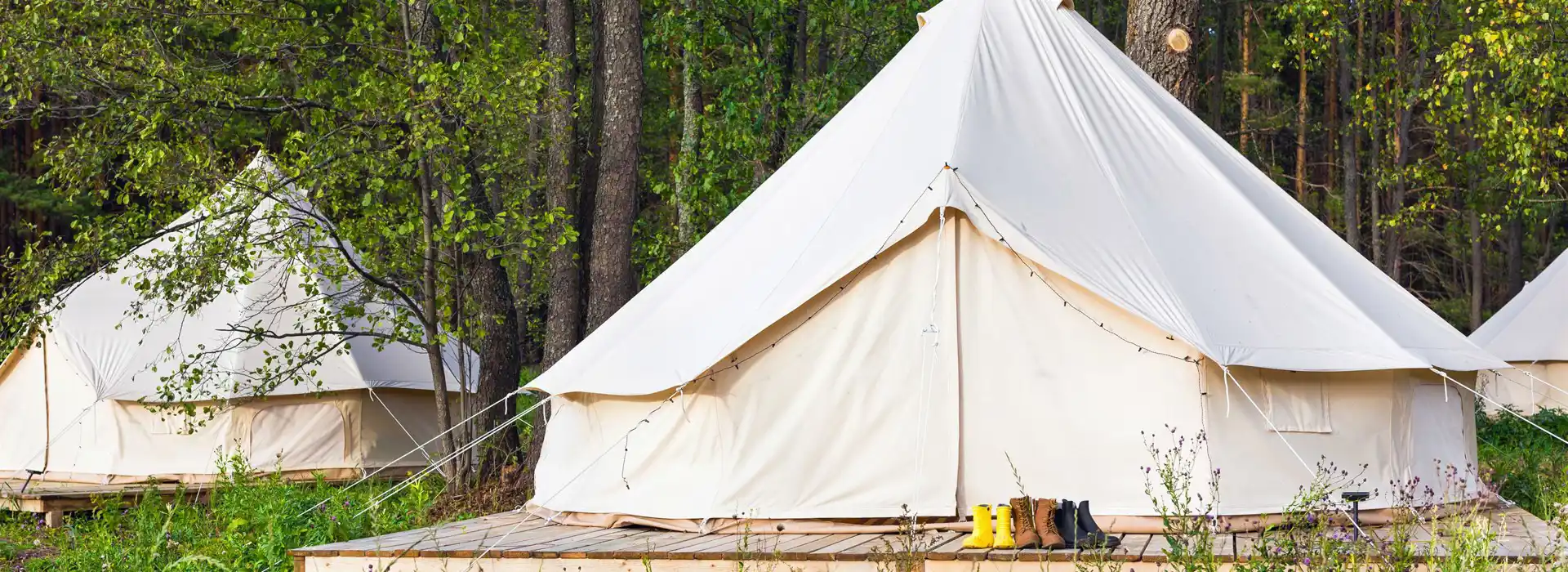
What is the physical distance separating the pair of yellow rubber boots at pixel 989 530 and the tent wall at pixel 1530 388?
9.50m

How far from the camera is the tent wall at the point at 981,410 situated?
5676 mm

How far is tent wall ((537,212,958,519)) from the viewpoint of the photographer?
19.0 ft

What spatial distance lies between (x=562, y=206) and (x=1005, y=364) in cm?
465

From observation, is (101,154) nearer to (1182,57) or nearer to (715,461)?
(715,461)

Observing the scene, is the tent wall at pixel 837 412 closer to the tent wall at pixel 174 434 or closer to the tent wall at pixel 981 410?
the tent wall at pixel 981 410

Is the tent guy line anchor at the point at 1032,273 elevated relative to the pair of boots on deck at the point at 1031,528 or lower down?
elevated

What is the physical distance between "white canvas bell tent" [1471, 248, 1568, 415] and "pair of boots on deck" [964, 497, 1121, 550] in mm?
9350

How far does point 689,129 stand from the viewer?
11.6 m

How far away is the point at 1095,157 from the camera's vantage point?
6441 mm

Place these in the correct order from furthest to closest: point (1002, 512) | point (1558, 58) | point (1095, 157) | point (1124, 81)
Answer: point (1558, 58), point (1124, 81), point (1095, 157), point (1002, 512)

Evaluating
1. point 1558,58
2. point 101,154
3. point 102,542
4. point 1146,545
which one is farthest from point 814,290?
point 1558,58

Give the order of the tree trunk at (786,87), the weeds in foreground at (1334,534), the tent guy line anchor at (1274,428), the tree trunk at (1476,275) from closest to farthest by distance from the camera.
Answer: the weeds in foreground at (1334,534)
the tent guy line anchor at (1274,428)
the tree trunk at (786,87)
the tree trunk at (1476,275)

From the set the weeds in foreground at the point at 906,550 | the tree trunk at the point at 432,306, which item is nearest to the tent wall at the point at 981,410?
the weeds in foreground at the point at 906,550

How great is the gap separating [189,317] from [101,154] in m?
2.72
